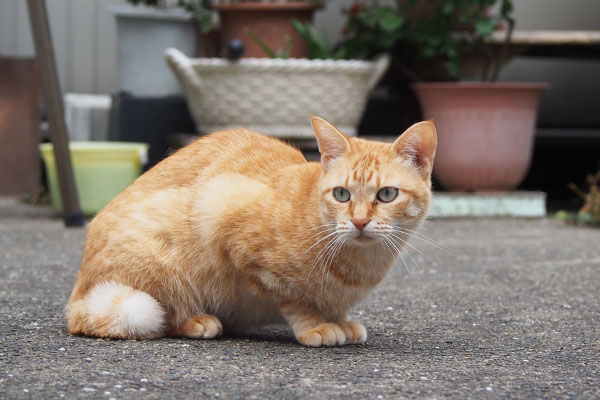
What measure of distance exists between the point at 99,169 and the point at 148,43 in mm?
1075

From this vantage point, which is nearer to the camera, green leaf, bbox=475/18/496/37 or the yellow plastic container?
the yellow plastic container

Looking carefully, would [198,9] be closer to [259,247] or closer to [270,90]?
[270,90]

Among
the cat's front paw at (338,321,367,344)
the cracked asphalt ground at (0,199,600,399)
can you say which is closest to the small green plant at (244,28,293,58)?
the cracked asphalt ground at (0,199,600,399)

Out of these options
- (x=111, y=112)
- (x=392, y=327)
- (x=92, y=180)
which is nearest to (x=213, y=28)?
(x=111, y=112)

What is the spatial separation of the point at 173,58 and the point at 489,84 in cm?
180

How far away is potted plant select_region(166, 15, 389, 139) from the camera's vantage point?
4332 mm

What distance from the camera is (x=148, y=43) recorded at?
4977mm

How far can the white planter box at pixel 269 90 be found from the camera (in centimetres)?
433

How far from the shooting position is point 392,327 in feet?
7.27

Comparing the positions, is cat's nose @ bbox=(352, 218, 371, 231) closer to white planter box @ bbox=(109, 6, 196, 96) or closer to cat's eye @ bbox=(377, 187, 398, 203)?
cat's eye @ bbox=(377, 187, 398, 203)

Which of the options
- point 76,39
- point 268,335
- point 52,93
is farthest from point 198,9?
point 268,335

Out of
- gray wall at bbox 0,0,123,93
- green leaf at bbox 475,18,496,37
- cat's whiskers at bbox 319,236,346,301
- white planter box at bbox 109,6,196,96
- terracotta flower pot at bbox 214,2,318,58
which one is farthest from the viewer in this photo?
gray wall at bbox 0,0,123,93

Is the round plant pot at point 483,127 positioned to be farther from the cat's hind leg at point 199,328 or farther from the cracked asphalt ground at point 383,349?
the cat's hind leg at point 199,328

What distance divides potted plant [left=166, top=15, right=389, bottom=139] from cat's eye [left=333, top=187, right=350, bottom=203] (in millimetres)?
2458
